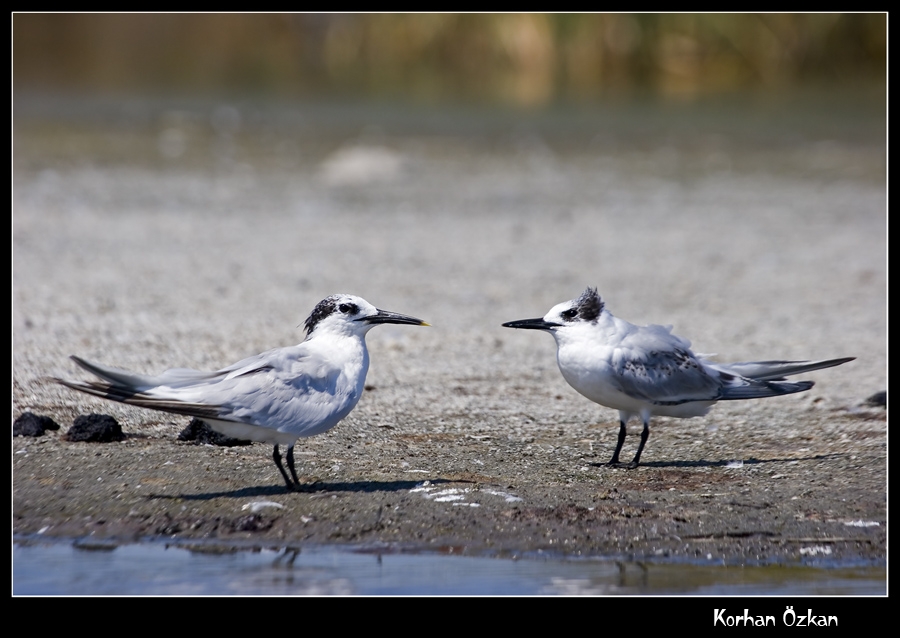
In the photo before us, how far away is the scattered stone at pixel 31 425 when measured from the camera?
5.48 metres

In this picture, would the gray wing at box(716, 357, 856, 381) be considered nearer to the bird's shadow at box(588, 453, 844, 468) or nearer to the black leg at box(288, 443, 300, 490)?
the bird's shadow at box(588, 453, 844, 468)

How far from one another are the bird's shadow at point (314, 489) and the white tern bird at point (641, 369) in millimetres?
843

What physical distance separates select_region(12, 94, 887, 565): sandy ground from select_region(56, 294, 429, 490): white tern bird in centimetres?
30

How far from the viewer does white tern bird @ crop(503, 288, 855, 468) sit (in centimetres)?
535

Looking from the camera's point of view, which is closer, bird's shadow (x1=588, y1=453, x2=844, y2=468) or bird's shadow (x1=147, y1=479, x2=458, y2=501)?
bird's shadow (x1=147, y1=479, x2=458, y2=501)

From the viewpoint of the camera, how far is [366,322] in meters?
5.15

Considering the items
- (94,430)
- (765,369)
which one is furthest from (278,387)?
(765,369)

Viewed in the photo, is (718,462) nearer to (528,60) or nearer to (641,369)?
(641,369)

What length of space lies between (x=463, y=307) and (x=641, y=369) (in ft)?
11.4

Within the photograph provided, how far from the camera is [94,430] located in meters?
5.45

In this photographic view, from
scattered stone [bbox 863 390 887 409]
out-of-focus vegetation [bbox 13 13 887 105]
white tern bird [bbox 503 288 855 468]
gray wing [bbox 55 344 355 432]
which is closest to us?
gray wing [bbox 55 344 355 432]

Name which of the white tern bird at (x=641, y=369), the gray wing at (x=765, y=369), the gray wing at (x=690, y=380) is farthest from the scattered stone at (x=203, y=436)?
the gray wing at (x=765, y=369)

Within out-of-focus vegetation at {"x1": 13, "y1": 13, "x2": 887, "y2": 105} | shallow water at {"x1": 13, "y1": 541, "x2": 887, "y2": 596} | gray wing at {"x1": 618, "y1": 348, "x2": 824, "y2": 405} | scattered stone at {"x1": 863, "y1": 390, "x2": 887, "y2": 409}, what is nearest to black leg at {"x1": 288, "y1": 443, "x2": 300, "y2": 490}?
shallow water at {"x1": 13, "y1": 541, "x2": 887, "y2": 596}
